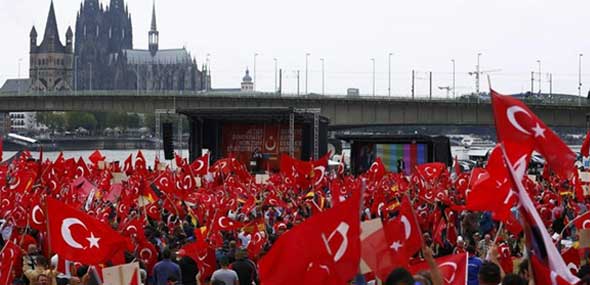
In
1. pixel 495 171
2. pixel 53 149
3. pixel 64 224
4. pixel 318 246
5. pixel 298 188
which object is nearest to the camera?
pixel 318 246

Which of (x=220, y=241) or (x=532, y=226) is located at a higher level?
(x=532, y=226)

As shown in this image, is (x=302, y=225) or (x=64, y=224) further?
(x=64, y=224)

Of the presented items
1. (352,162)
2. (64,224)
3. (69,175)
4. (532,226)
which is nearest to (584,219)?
(64,224)

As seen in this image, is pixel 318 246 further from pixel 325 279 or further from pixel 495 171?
pixel 495 171

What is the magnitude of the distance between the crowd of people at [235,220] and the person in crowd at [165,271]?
0.01m

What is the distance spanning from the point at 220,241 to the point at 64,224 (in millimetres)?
3986

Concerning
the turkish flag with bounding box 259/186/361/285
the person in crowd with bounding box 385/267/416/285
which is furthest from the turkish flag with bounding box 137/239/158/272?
the person in crowd with bounding box 385/267/416/285

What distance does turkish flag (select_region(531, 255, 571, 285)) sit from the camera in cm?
746

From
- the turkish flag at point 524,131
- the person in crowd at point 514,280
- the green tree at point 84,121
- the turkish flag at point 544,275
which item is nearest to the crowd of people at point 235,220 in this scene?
the person in crowd at point 514,280

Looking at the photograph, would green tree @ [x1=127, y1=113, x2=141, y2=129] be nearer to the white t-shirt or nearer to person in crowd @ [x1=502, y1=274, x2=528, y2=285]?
the white t-shirt

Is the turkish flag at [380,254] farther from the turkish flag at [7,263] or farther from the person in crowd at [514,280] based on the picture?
the turkish flag at [7,263]

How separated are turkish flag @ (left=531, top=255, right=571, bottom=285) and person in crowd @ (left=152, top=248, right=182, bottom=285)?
624 cm

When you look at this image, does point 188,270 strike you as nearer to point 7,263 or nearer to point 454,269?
point 7,263

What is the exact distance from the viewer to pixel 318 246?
866 centimetres
